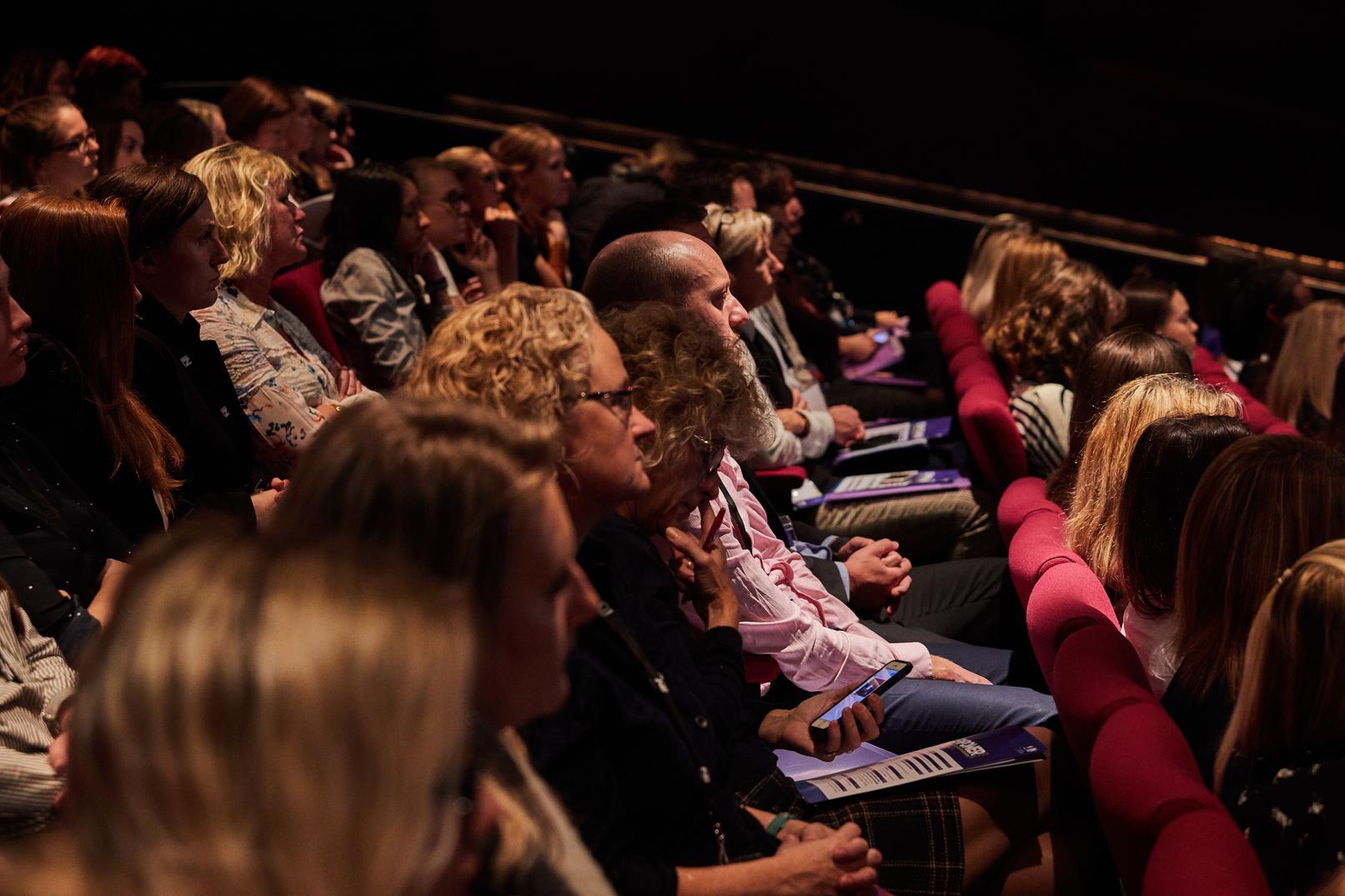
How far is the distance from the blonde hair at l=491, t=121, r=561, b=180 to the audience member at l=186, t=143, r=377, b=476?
7.84 ft

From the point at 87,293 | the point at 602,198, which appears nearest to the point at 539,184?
the point at 602,198

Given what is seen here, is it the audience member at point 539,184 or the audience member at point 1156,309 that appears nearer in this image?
the audience member at point 1156,309

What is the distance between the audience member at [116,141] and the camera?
13.8 feet

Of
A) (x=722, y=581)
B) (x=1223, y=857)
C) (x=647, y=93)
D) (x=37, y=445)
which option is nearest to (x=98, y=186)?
(x=37, y=445)

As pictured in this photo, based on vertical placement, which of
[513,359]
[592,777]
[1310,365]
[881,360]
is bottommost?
[881,360]

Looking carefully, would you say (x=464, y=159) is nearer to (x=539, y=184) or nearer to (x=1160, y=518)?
(x=539, y=184)

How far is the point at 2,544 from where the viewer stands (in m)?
1.90

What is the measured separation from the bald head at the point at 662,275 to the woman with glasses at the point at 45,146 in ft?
6.32

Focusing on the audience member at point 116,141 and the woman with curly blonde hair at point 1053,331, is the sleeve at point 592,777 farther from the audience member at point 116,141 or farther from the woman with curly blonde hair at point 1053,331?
the audience member at point 116,141

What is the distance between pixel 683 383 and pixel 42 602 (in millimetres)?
984

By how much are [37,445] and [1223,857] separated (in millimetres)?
1813

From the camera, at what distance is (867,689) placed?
2.18 m

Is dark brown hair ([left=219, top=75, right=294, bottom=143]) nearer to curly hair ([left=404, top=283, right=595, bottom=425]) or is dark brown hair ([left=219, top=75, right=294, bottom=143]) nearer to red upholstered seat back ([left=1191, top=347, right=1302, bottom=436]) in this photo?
red upholstered seat back ([left=1191, top=347, right=1302, bottom=436])

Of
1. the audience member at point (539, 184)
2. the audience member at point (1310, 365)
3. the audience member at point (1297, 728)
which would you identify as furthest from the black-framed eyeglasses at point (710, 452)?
the audience member at point (1310, 365)
